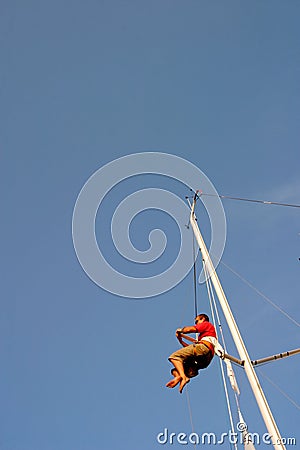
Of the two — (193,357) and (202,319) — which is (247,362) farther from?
(202,319)

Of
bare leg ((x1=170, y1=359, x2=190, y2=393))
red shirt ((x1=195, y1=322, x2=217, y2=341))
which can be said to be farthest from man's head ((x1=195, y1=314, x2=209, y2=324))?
bare leg ((x1=170, y1=359, x2=190, y2=393))

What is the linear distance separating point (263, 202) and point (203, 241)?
2.21 m

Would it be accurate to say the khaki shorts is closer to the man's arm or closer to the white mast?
the man's arm

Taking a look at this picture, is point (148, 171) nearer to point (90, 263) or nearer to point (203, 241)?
point (90, 263)

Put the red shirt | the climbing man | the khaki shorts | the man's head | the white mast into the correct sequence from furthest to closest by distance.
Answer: the man's head
the red shirt
the khaki shorts
the climbing man
the white mast

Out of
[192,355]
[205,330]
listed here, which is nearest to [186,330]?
[205,330]

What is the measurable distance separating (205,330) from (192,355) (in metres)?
0.57

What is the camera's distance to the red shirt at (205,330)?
24.6 feet

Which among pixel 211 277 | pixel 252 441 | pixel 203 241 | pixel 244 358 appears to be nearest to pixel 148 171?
pixel 203 241

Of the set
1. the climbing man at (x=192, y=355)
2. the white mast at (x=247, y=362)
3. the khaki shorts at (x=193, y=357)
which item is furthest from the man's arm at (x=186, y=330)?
the white mast at (x=247, y=362)

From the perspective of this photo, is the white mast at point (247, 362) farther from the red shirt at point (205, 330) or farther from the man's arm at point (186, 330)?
the man's arm at point (186, 330)

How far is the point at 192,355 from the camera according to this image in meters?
7.10

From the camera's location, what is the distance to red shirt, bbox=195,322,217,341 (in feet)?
24.6

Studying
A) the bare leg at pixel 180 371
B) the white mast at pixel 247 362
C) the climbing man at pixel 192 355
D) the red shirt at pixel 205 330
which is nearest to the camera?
the white mast at pixel 247 362
